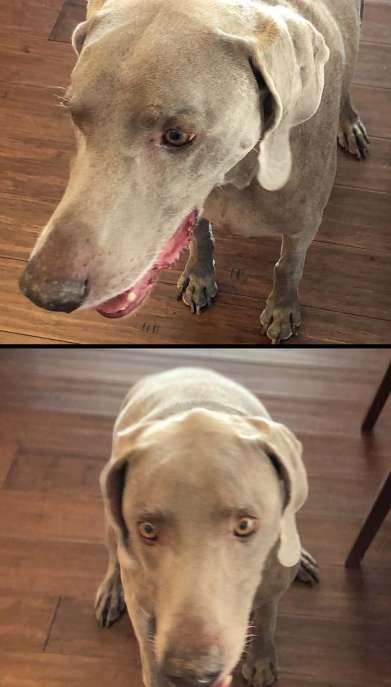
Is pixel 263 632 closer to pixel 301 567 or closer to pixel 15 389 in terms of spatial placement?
pixel 301 567

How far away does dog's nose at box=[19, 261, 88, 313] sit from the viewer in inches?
38.3

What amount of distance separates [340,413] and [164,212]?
939 mm

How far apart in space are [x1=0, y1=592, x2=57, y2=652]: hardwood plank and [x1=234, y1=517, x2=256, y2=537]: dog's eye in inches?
29.4

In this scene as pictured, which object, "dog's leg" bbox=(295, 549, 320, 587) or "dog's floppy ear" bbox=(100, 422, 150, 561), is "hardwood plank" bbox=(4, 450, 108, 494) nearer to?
"dog's leg" bbox=(295, 549, 320, 587)

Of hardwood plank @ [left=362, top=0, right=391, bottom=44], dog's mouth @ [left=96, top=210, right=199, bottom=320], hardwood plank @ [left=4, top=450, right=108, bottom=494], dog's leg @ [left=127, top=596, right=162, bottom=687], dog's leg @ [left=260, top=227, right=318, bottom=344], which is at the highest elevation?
dog's mouth @ [left=96, top=210, right=199, bottom=320]

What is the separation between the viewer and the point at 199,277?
167cm

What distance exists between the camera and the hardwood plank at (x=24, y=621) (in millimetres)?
1574

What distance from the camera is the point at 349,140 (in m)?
1.83

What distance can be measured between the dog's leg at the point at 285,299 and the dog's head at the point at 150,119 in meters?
0.49

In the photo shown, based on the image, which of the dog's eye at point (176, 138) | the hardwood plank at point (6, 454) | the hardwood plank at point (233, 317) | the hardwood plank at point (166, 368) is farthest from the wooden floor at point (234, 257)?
the dog's eye at point (176, 138)

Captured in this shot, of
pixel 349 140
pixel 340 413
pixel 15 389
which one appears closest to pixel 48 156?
pixel 15 389

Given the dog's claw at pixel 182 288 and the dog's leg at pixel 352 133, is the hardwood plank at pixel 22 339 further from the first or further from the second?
the dog's leg at pixel 352 133

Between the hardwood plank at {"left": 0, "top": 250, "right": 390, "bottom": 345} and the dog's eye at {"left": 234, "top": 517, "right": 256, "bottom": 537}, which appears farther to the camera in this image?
the hardwood plank at {"left": 0, "top": 250, "right": 390, "bottom": 345}

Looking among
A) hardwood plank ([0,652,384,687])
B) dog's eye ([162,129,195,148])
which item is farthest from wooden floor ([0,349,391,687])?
dog's eye ([162,129,195,148])
